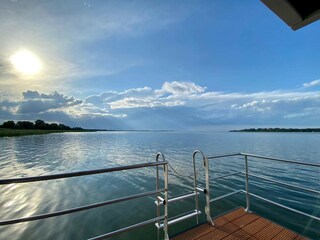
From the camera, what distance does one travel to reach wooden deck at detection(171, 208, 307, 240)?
249 cm

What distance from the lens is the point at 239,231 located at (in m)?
2.63

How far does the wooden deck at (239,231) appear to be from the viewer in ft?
8.17

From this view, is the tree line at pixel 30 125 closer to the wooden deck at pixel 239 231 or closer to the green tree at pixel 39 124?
the green tree at pixel 39 124

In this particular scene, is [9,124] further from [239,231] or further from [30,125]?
[239,231]

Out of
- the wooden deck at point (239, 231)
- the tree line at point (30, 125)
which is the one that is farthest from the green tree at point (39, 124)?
the wooden deck at point (239, 231)

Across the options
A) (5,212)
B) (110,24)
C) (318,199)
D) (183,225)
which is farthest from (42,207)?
(318,199)

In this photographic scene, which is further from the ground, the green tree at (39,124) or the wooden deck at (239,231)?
the green tree at (39,124)

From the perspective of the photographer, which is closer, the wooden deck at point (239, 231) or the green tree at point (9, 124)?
the wooden deck at point (239, 231)

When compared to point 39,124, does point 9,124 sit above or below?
below

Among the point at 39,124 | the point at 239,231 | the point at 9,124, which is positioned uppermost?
the point at 39,124

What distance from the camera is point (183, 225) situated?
166 inches

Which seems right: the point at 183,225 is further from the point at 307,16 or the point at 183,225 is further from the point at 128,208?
the point at 307,16

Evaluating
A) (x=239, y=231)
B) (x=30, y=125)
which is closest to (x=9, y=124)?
(x=30, y=125)

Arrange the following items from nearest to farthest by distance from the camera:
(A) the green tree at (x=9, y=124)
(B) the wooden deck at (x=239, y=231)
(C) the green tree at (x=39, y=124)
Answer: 1. (B) the wooden deck at (x=239, y=231)
2. (A) the green tree at (x=9, y=124)
3. (C) the green tree at (x=39, y=124)
